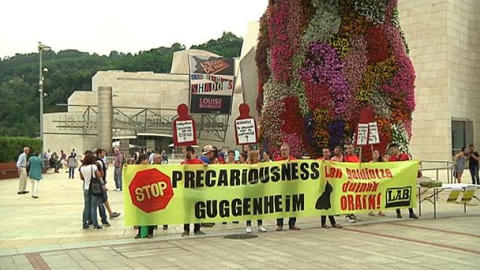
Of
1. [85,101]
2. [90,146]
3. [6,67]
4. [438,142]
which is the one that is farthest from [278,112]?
[6,67]

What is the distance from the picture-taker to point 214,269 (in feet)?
23.4

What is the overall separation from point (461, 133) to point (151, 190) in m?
32.2

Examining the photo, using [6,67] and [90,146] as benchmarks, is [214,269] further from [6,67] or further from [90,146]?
[6,67]

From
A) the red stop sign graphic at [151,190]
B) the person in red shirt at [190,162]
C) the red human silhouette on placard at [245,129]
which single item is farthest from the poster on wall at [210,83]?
the red stop sign graphic at [151,190]

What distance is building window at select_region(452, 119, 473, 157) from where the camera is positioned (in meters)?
36.8

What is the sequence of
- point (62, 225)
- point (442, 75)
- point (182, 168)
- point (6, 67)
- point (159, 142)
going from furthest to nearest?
point (6, 67), point (159, 142), point (442, 75), point (62, 225), point (182, 168)

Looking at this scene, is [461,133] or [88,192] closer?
[88,192]

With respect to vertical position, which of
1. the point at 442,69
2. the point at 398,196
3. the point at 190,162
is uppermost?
the point at 442,69

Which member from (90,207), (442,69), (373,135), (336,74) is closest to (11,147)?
(336,74)

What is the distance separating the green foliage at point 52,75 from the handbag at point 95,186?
92106mm

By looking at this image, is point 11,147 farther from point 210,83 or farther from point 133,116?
point 133,116

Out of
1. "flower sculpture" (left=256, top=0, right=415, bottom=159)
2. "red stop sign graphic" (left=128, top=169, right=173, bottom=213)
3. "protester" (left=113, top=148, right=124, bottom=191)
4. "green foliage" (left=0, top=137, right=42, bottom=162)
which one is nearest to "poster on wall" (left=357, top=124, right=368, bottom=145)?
"flower sculpture" (left=256, top=0, right=415, bottom=159)

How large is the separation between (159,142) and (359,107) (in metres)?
67.2

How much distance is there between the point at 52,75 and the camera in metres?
118
